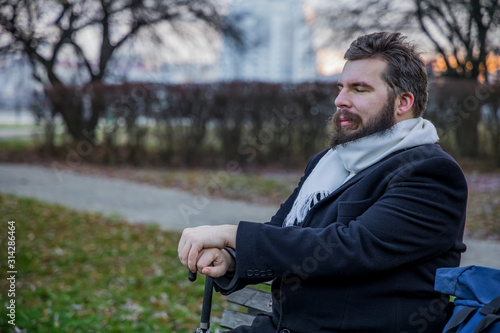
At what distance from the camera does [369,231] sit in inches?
68.5

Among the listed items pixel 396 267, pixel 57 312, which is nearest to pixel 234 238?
pixel 396 267

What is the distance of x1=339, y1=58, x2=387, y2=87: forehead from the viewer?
78.0 inches

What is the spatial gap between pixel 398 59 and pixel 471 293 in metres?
0.87

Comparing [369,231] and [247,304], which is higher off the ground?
[369,231]

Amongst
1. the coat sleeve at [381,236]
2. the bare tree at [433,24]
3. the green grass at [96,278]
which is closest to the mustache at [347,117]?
the coat sleeve at [381,236]

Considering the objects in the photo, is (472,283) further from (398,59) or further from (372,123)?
(398,59)

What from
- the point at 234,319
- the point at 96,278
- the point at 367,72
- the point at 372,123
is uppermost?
the point at 367,72

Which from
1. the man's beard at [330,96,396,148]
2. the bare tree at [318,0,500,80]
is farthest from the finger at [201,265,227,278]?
the bare tree at [318,0,500,80]

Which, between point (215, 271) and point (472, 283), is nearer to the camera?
point (472, 283)

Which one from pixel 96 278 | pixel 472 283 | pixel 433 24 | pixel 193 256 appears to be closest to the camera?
pixel 472 283

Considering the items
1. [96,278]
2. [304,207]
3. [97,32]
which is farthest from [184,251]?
[97,32]

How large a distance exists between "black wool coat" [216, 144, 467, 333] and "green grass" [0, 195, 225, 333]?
9.21 feet

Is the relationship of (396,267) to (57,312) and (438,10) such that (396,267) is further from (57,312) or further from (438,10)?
(438,10)

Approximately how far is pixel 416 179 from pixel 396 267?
1.00ft
